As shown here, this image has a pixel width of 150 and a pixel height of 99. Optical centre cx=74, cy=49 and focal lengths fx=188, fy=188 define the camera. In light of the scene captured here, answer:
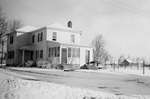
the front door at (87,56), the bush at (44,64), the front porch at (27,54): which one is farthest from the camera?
the front porch at (27,54)

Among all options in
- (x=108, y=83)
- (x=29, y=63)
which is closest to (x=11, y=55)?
(x=29, y=63)

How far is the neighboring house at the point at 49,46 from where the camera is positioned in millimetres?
25942

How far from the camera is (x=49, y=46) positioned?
27469 millimetres

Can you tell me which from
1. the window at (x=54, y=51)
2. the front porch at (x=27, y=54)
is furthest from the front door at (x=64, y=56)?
the front porch at (x=27, y=54)

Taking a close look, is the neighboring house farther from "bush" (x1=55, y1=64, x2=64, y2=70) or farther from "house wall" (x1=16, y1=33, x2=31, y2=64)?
"bush" (x1=55, y1=64, x2=64, y2=70)

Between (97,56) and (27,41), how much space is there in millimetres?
20182

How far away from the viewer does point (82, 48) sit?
27.1m

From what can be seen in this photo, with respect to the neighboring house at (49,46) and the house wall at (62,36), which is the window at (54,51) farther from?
the house wall at (62,36)

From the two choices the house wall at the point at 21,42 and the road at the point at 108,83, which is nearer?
the road at the point at 108,83

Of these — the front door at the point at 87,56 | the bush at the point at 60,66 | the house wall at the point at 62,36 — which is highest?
the house wall at the point at 62,36

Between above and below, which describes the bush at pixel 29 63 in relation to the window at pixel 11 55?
below

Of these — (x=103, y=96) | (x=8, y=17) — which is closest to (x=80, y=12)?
(x=8, y=17)

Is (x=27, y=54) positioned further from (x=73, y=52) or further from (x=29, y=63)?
(x=73, y=52)

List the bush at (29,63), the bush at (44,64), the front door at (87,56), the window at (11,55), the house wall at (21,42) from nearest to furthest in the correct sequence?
the bush at (44,64)
the front door at (87,56)
the bush at (29,63)
the house wall at (21,42)
the window at (11,55)
